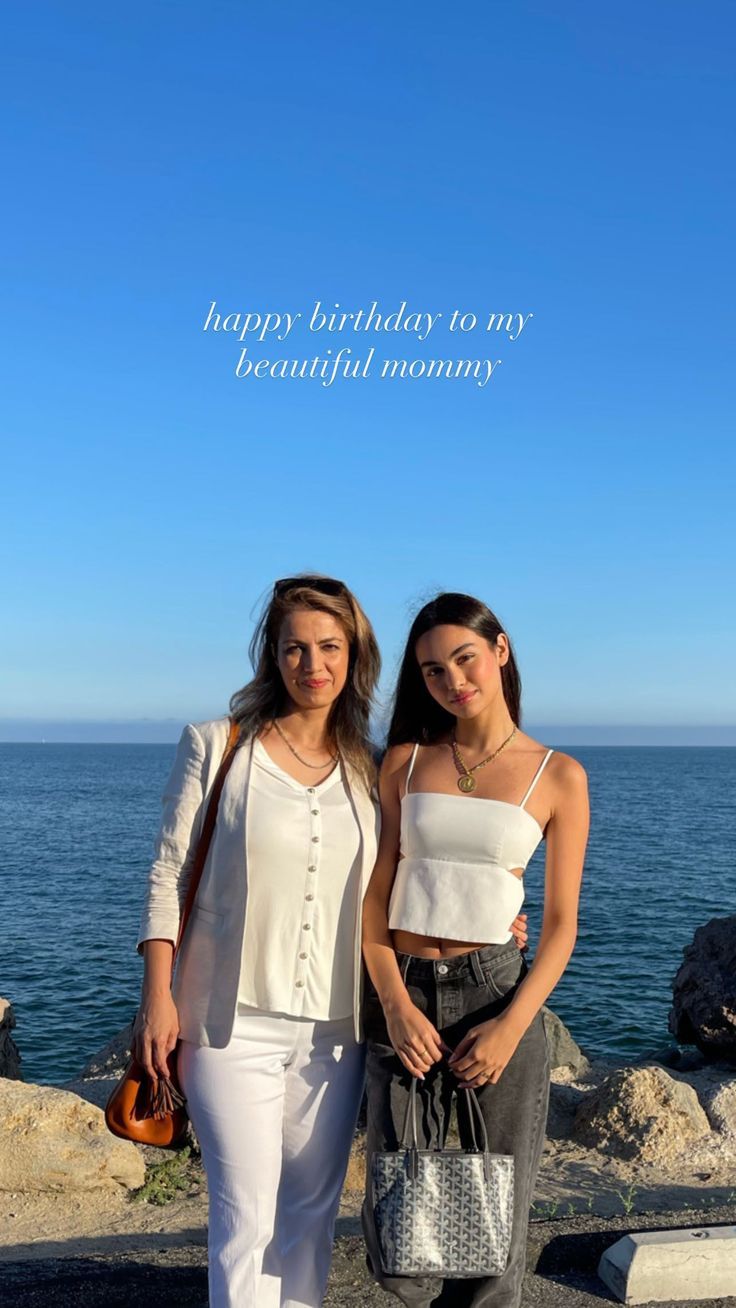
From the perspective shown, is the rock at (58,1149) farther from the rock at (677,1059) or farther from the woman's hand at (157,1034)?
the rock at (677,1059)

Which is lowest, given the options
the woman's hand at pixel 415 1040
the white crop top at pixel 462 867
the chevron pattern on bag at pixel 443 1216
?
the chevron pattern on bag at pixel 443 1216

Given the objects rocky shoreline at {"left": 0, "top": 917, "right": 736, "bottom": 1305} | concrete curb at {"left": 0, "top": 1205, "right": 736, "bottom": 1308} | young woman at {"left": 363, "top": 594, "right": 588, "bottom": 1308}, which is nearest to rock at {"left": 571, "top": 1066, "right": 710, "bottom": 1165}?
rocky shoreline at {"left": 0, "top": 917, "right": 736, "bottom": 1305}

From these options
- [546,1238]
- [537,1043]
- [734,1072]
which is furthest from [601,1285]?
[734,1072]

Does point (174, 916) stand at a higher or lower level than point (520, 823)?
lower

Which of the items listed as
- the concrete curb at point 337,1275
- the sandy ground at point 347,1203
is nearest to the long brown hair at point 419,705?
the concrete curb at point 337,1275

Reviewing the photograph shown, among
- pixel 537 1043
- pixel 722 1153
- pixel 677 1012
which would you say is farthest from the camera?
pixel 677 1012

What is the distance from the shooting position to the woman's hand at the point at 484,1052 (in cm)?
349

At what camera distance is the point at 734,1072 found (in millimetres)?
13531

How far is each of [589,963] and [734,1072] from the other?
10.3 m

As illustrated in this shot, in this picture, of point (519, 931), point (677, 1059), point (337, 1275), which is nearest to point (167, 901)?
point (519, 931)

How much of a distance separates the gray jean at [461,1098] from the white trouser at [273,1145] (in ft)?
0.56

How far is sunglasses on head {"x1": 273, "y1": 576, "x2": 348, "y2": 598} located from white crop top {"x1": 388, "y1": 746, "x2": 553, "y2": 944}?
82cm

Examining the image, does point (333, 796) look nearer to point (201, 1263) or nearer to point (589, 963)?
point (201, 1263)

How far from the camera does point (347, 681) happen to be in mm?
4078
